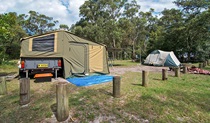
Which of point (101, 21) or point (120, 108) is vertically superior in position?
point (101, 21)

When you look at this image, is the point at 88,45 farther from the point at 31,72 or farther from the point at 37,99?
the point at 37,99

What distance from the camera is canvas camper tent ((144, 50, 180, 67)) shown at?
38.8 ft

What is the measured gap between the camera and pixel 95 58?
23.7ft

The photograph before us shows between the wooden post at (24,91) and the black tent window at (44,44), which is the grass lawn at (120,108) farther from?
the black tent window at (44,44)

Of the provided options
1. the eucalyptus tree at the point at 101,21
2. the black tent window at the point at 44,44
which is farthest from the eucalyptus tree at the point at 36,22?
the black tent window at the point at 44,44

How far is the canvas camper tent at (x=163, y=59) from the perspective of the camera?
11.8 m

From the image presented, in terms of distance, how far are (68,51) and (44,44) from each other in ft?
3.89

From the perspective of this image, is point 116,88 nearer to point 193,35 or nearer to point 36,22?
point 193,35

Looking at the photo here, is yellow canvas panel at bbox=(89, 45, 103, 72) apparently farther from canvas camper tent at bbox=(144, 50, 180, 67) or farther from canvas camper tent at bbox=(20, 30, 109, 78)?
canvas camper tent at bbox=(144, 50, 180, 67)

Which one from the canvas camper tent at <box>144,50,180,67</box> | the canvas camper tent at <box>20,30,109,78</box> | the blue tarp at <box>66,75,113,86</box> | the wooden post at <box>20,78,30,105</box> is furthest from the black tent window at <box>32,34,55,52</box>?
the canvas camper tent at <box>144,50,180,67</box>

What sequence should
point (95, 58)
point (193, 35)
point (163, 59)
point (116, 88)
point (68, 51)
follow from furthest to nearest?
1. point (193, 35)
2. point (163, 59)
3. point (95, 58)
4. point (68, 51)
5. point (116, 88)

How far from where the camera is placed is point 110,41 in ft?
80.5

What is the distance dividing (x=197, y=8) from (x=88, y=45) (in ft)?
53.8

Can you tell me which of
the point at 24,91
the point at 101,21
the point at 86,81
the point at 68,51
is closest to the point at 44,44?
the point at 68,51
